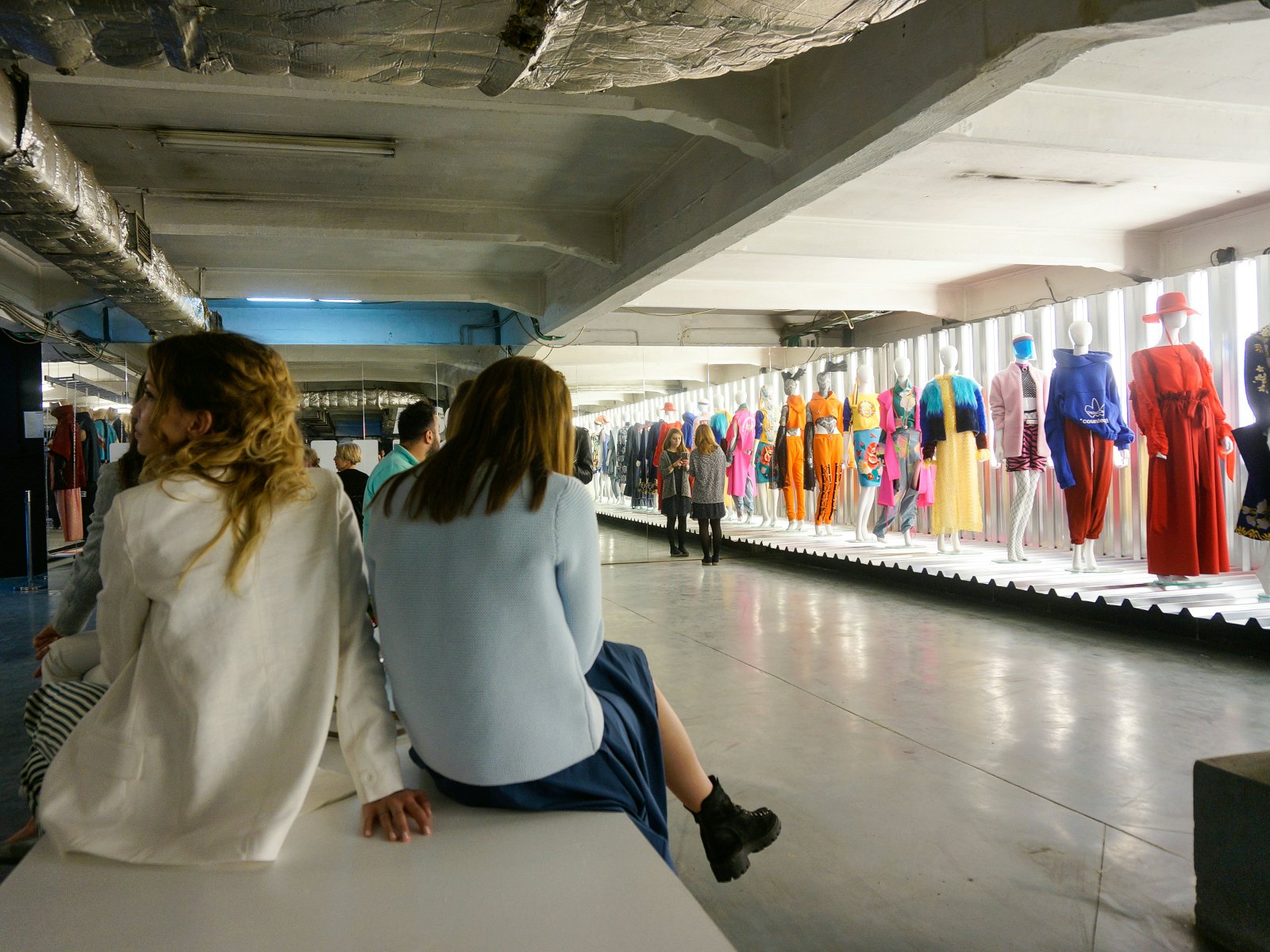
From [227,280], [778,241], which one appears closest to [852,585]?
[778,241]

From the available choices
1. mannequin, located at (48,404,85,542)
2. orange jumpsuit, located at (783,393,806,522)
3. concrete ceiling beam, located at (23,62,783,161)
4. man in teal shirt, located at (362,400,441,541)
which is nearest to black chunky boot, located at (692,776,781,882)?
man in teal shirt, located at (362,400,441,541)

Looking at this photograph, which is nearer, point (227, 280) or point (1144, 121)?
point (1144, 121)

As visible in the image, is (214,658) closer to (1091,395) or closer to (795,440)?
(1091,395)

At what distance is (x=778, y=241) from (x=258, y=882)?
643 cm

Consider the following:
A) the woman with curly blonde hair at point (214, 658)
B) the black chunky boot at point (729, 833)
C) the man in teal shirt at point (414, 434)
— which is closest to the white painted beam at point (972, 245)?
the man in teal shirt at point (414, 434)

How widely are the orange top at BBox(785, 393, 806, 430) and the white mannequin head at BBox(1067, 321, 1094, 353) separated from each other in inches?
161

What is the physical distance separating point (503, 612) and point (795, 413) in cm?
932

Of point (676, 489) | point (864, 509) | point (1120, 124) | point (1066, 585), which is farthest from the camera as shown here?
point (676, 489)

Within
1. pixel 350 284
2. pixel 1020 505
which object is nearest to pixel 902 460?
pixel 1020 505

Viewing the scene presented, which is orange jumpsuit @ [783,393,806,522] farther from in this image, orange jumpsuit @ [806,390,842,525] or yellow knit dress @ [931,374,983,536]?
yellow knit dress @ [931,374,983,536]

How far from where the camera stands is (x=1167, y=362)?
574cm

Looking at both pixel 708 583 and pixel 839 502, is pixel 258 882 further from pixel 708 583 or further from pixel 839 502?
pixel 839 502

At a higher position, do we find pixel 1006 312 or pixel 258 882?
pixel 1006 312

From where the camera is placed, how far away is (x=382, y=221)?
5902mm
